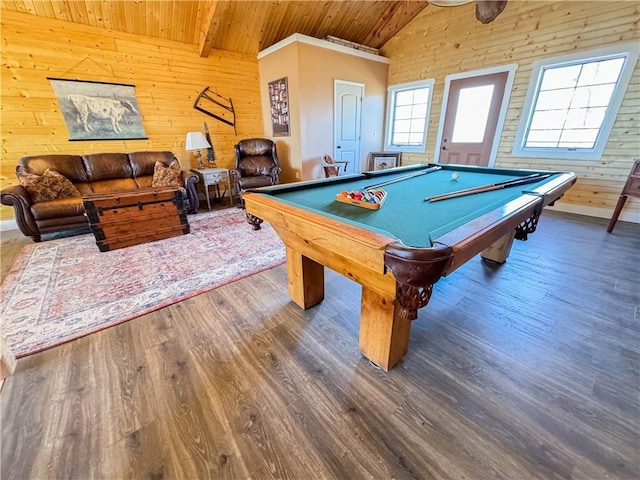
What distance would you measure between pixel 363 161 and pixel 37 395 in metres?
5.78

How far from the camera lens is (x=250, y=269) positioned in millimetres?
2479

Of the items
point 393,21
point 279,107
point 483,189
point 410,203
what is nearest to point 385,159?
A: point 279,107

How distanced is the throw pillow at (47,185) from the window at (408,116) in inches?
224

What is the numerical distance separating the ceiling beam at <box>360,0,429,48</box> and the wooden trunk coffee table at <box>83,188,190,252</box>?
4908 millimetres

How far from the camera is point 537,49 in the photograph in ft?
12.4

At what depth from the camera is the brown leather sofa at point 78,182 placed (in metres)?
3.04

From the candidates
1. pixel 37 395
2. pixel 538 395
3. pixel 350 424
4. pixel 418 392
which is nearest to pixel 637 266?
pixel 538 395

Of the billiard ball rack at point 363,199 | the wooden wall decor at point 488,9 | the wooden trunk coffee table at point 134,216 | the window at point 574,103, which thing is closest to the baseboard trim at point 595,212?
the window at point 574,103

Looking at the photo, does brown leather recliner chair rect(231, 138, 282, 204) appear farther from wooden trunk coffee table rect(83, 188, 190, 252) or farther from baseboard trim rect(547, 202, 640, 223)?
baseboard trim rect(547, 202, 640, 223)

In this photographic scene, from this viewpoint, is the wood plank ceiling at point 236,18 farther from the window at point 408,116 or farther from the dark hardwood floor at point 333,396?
the dark hardwood floor at point 333,396

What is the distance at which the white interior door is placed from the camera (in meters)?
5.00

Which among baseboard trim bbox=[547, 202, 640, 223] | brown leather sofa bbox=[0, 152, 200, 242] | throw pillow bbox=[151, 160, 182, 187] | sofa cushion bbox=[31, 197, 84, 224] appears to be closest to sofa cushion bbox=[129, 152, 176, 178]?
brown leather sofa bbox=[0, 152, 200, 242]

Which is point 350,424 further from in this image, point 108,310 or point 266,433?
point 108,310

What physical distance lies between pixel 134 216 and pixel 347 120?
13.5 ft
